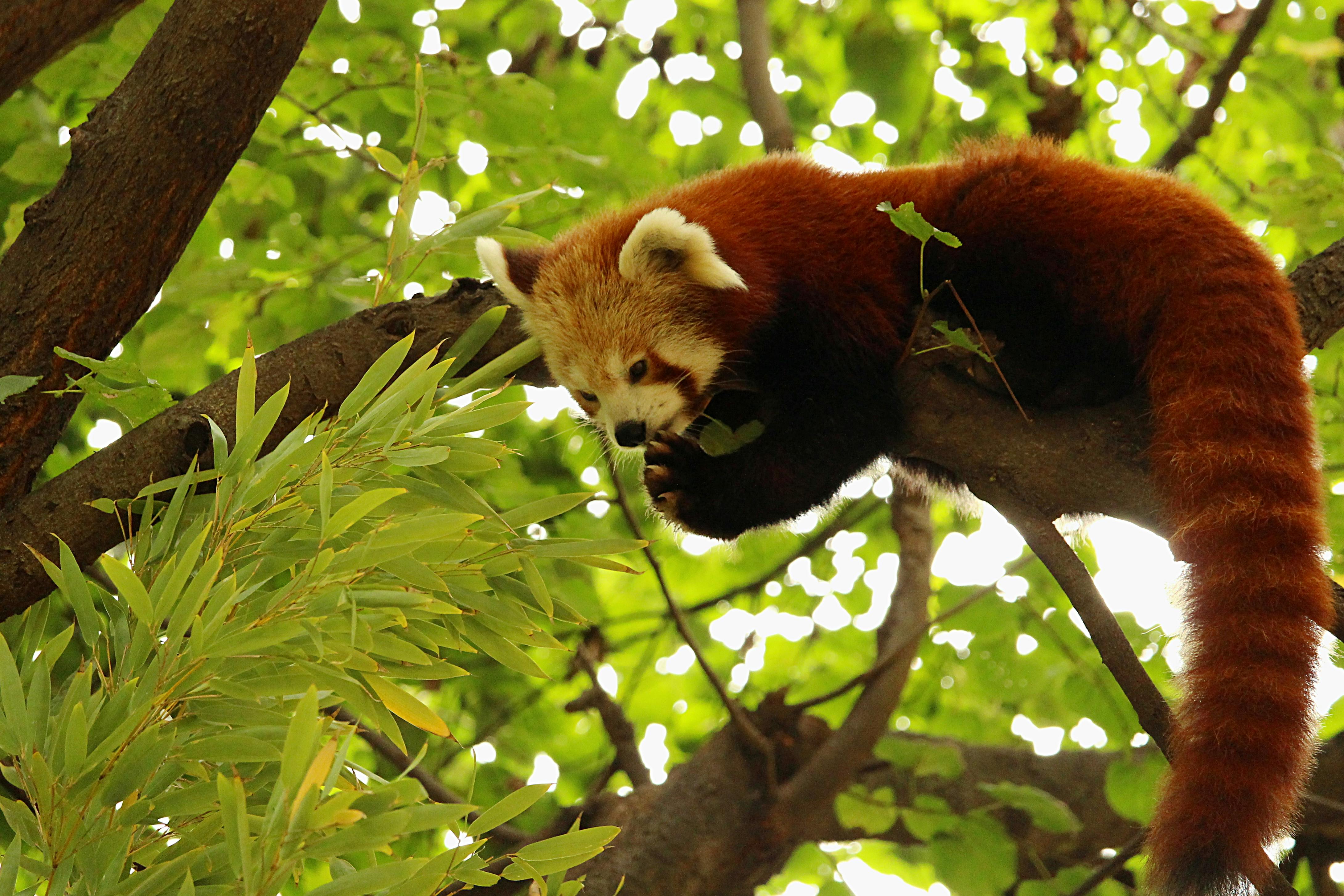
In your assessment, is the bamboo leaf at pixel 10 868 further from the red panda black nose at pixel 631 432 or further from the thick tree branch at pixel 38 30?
the red panda black nose at pixel 631 432

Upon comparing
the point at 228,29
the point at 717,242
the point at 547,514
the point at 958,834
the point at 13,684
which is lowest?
the point at 958,834

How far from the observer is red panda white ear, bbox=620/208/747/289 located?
8.70 feet

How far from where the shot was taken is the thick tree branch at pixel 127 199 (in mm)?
2162

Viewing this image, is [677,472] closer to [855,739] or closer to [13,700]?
[855,739]

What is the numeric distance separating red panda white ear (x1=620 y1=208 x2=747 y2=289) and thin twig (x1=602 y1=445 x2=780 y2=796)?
602 mm

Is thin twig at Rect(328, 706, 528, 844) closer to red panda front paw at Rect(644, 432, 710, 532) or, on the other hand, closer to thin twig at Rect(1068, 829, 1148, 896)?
red panda front paw at Rect(644, 432, 710, 532)

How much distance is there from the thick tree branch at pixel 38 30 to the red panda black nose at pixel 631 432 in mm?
1484

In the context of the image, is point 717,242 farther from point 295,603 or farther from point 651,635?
point 651,635

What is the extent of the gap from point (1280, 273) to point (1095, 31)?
3.52 metres

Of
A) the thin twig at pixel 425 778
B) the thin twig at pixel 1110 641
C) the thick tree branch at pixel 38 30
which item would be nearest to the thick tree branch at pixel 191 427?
the thick tree branch at pixel 38 30

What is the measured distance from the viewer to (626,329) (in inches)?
117

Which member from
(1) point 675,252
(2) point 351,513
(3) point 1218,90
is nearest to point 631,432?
(1) point 675,252

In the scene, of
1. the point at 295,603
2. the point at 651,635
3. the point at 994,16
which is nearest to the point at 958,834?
the point at 651,635

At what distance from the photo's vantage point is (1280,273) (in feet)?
7.97
